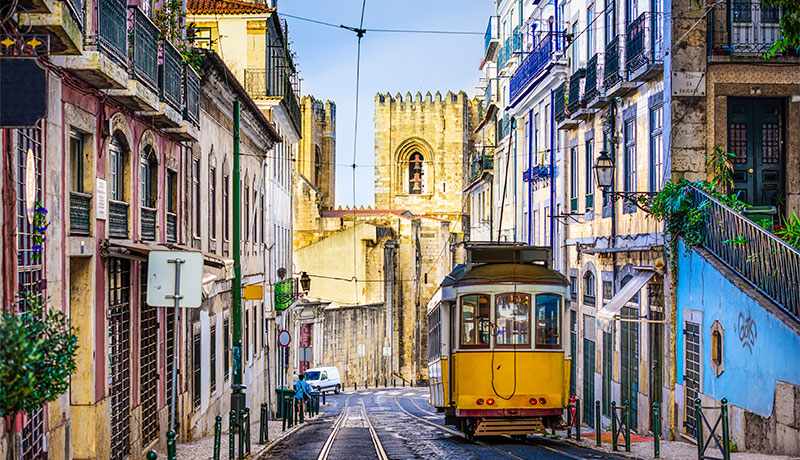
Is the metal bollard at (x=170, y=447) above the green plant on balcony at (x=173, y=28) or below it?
below

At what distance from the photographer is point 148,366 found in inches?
613

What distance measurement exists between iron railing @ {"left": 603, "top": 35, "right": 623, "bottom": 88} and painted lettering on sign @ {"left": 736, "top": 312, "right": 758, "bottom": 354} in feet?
25.6

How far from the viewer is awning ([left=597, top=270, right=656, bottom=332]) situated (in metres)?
17.5

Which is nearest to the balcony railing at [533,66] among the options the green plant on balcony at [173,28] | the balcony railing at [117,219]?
the green plant on balcony at [173,28]

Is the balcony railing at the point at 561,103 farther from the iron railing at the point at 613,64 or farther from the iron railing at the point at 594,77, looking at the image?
the iron railing at the point at 613,64

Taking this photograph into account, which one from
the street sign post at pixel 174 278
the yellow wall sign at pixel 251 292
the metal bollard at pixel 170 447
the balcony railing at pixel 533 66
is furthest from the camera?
the balcony railing at pixel 533 66

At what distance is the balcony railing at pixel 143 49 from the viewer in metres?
12.7

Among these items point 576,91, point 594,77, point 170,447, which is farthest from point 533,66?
point 170,447

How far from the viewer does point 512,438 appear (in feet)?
58.1

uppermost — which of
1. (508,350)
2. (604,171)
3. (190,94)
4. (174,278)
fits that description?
(190,94)

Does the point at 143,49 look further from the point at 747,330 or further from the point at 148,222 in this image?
the point at 747,330

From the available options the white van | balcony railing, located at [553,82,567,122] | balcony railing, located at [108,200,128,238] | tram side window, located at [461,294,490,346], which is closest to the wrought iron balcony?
balcony railing, located at [108,200,128,238]

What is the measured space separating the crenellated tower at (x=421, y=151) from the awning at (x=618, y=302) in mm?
60862

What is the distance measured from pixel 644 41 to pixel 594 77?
4.08 m
